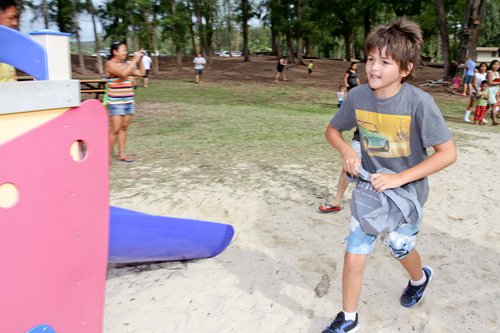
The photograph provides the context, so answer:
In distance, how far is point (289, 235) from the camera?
3.71 metres

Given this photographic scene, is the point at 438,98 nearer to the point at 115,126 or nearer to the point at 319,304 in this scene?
the point at 115,126

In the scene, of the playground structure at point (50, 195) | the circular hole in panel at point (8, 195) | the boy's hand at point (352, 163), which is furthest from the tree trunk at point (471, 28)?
the circular hole in panel at point (8, 195)

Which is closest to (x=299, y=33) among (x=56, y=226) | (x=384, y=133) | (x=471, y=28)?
(x=471, y=28)

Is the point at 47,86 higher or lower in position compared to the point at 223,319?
higher

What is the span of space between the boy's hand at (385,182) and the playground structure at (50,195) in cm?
121

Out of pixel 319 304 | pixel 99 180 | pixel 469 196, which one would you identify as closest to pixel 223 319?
pixel 319 304

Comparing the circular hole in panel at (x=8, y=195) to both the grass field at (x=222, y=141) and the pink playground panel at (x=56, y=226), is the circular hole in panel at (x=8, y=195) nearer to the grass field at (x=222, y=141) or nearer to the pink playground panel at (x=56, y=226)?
the pink playground panel at (x=56, y=226)

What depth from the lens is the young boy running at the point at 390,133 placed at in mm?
2076

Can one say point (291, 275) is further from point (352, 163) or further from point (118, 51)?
point (118, 51)

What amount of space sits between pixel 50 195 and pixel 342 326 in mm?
1510

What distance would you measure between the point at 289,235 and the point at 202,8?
30.0 metres

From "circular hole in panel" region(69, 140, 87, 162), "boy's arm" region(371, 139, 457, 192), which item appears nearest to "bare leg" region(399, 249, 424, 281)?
"boy's arm" region(371, 139, 457, 192)

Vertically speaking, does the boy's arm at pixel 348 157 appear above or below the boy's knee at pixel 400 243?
above

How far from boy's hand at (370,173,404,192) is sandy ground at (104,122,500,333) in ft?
2.98
